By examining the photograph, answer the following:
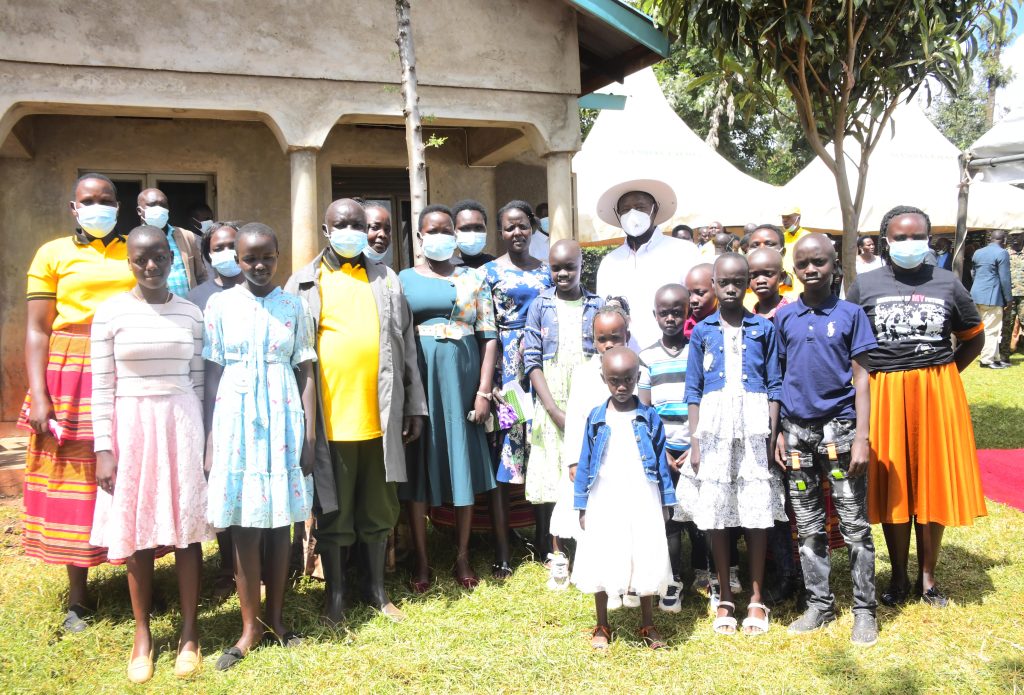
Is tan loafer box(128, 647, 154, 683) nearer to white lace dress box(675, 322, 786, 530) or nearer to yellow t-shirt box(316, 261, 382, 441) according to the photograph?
yellow t-shirt box(316, 261, 382, 441)

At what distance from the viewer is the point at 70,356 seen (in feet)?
13.3

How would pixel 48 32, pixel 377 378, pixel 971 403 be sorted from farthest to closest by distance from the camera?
1. pixel 971 403
2. pixel 48 32
3. pixel 377 378

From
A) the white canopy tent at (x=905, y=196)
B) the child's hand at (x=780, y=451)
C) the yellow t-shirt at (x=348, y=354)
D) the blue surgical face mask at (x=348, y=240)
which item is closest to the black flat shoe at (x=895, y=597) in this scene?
the child's hand at (x=780, y=451)

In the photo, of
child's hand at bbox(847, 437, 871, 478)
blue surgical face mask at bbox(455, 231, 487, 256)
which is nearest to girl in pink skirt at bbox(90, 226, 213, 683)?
blue surgical face mask at bbox(455, 231, 487, 256)

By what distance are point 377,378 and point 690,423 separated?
1556 mm

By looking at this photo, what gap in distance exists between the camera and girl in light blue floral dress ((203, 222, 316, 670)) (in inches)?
146

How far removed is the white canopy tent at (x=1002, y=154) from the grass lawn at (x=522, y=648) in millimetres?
3069

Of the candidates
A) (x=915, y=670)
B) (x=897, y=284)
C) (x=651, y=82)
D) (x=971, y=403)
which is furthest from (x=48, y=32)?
(x=651, y=82)

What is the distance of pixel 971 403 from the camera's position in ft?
32.7

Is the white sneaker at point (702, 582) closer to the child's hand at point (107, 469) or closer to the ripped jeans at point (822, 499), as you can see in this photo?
the ripped jeans at point (822, 499)

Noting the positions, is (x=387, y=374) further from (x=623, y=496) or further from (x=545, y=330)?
(x=623, y=496)

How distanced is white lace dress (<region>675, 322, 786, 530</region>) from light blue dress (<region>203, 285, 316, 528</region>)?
1.87 meters

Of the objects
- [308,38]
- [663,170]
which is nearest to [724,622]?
[308,38]

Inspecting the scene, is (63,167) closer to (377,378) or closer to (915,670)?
(377,378)
